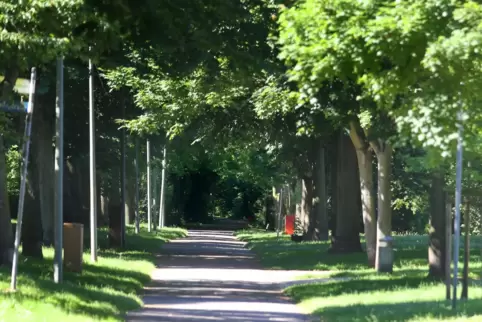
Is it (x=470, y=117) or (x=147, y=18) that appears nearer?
(x=470, y=117)

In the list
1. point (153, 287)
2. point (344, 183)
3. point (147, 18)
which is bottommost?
point (153, 287)

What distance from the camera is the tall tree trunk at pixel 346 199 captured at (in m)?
31.8

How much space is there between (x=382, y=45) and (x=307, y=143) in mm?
Result: 23668

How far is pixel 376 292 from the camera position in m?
19.8

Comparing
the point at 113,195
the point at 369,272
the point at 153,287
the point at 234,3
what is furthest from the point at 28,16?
the point at 113,195

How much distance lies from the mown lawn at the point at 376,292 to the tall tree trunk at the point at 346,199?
0.71 metres

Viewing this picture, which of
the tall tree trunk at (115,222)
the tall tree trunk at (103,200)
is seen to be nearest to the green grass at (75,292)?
the tall tree trunk at (115,222)

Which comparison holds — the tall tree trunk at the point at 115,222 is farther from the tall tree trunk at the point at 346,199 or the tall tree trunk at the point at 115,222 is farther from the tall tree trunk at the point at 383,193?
the tall tree trunk at the point at 383,193

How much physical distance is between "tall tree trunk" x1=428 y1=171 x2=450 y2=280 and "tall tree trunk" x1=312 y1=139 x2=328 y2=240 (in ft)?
55.4

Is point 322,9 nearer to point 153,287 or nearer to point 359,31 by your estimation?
point 359,31

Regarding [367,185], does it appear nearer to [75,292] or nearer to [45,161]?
[75,292]

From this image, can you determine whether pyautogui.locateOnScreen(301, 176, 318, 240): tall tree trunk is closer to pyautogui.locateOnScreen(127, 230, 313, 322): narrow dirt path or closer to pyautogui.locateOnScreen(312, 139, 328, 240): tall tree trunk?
pyautogui.locateOnScreen(312, 139, 328, 240): tall tree trunk

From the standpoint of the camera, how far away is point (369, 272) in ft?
83.6

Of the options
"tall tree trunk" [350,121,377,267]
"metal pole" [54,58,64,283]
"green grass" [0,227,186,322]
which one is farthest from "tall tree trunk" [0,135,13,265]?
"tall tree trunk" [350,121,377,267]
